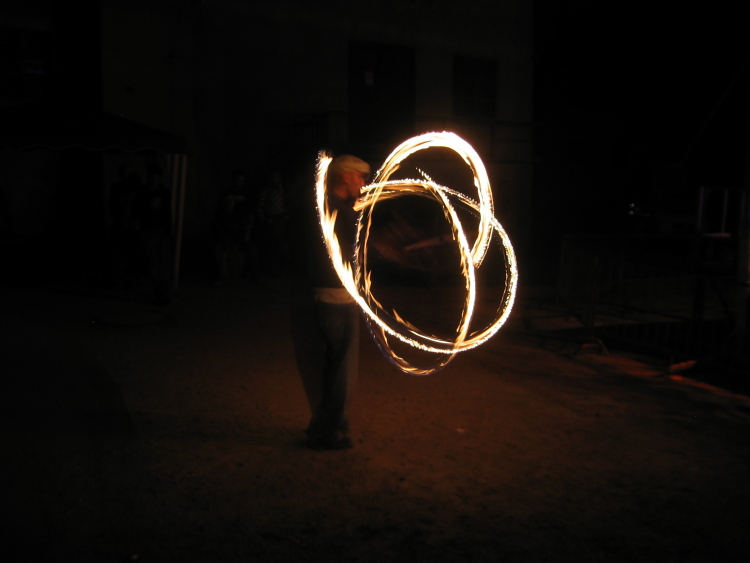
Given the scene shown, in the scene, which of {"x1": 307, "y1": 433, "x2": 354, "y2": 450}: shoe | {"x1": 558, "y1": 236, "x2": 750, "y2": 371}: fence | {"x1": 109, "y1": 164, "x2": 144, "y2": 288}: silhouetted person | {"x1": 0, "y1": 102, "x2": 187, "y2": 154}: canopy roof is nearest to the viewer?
{"x1": 307, "y1": 433, "x2": 354, "y2": 450}: shoe

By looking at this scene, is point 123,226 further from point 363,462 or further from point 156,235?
point 363,462

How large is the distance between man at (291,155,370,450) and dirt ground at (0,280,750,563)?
21 cm

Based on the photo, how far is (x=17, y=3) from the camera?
1277 cm

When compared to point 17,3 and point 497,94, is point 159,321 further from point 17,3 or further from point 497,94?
point 497,94

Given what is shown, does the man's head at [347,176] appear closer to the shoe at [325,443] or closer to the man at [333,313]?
the man at [333,313]

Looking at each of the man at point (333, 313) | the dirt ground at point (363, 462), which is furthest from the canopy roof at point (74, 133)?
the man at point (333, 313)

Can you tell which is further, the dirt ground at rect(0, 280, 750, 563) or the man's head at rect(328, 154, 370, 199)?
the man's head at rect(328, 154, 370, 199)

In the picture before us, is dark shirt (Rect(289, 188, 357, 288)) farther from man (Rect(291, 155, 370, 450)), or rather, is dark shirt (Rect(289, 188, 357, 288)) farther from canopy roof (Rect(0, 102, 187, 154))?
canopy roof (Rect(0, 102, 187, 154))

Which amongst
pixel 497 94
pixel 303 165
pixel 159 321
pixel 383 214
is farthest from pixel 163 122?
pixel 497 94

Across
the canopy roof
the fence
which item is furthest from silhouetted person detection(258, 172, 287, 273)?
the fence

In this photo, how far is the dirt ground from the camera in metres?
3.49

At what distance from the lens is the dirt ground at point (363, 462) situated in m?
3.49

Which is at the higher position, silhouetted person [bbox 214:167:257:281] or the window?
the window

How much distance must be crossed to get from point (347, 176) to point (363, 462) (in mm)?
1900
